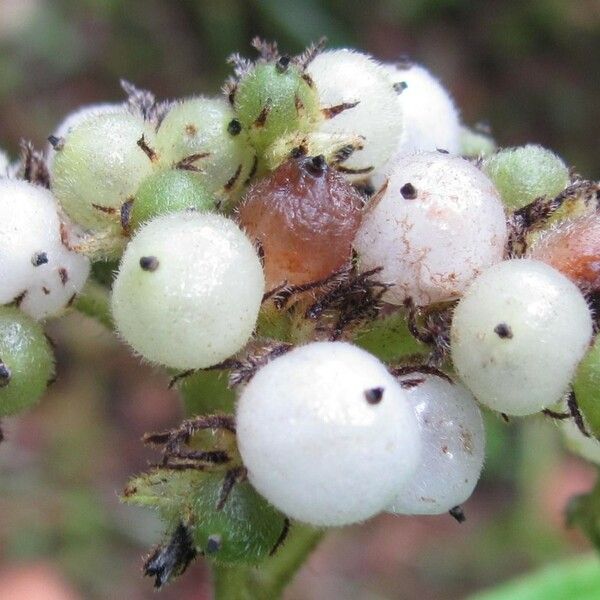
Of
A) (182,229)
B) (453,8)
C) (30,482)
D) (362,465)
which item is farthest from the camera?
(453,8)

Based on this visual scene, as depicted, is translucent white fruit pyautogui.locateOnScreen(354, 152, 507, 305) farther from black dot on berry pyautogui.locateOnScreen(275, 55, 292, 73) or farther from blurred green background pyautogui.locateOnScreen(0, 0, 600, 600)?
blurred green background pyautogui.locateOnScreen(0, 0, 600, 600)

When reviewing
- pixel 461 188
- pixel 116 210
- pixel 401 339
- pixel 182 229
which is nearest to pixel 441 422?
pixel 401 339

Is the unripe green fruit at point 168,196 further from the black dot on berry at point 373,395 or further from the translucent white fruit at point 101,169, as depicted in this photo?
the black dot on berry at point 373,395

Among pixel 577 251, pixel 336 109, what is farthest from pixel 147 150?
pixel 577 251

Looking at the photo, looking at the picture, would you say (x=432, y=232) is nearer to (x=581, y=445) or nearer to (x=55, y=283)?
(x=55, y=283)

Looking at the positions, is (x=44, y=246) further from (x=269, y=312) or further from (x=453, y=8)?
(x=453, y=8)

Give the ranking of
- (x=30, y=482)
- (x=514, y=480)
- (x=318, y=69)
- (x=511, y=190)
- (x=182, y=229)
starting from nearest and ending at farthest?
(x=182, y=229), (x=511, y=190), (x=318, y=69), (x=30, y=482), (x=514, y=480)
